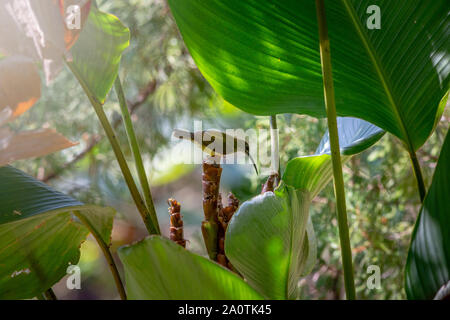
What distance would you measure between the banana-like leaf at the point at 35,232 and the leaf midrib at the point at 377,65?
1.06 ft

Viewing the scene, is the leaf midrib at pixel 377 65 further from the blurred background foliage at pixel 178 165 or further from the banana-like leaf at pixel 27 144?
the blurred background foliage at pixel 178 165

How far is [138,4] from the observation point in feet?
5.13

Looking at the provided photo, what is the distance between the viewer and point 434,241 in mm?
332

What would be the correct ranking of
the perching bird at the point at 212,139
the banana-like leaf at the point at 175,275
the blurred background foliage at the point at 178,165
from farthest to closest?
1. the blurred background foliage at the point at 178,165
2. the perching bird at the point at 212,139
3. the banana-like leaf at the point at 175,275

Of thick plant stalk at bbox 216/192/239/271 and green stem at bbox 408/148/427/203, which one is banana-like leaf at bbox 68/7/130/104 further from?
green stem at bbox 408/148/427/203

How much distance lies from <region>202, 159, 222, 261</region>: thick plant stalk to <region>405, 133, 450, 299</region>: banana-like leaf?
17 centimetres

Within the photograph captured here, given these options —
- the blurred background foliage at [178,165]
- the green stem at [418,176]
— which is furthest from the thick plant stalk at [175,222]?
the blurred background foliage at [178,165]

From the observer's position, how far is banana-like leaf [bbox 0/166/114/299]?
418 millimetres

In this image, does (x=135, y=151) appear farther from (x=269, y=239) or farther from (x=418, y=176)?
(x=418, y=176)

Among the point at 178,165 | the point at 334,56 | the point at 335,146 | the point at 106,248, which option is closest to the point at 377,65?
the point at 334,56

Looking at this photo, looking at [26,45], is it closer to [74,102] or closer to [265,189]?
[265,189]

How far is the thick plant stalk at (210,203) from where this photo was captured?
15.6 inches

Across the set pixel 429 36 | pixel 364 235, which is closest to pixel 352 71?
pixel 429 36

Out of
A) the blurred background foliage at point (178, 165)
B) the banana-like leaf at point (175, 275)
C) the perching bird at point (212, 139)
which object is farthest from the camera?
the blurred background foliage at point (178, 165)
